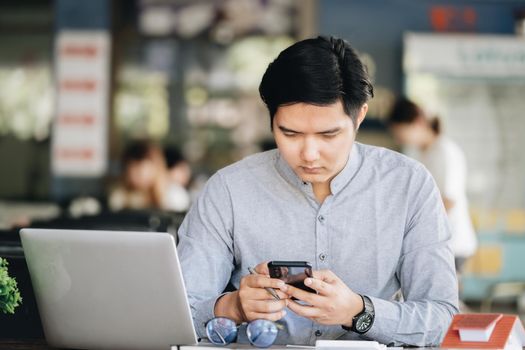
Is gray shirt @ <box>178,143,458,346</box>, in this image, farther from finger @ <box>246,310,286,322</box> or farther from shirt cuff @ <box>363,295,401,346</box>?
finger @ <box>246,310,286,322</box>

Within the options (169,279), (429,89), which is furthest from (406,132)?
(169,279)

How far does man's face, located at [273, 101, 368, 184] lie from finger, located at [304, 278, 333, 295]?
377 mm

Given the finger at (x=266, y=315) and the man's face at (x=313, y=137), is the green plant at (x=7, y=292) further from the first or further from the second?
the man's face at (x=313, y=137)

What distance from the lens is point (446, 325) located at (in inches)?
104

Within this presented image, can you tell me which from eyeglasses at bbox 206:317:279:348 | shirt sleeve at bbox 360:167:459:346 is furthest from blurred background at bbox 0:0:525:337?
eyeglasses at bbox 206:317:279:348

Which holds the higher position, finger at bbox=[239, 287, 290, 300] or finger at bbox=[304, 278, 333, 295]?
finger at bbox=[304, 278, 333, 295]

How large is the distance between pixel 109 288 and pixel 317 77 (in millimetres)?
773

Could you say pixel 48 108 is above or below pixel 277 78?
below

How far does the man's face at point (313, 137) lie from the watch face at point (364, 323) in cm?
40

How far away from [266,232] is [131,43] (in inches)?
238

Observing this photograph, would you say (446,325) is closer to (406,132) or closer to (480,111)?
(406,132)

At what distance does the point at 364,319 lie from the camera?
255 centimetres

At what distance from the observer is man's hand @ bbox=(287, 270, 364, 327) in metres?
2.43

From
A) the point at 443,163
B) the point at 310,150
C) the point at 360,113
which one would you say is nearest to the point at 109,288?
the point at 310,150
